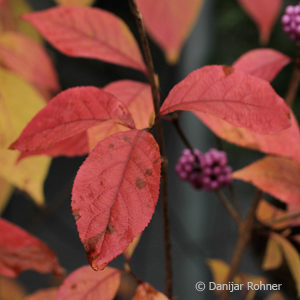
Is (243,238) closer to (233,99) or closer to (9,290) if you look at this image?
(233,99)

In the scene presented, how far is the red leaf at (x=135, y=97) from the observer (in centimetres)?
Answer: 26

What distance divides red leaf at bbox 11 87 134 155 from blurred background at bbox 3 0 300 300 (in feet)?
2.41

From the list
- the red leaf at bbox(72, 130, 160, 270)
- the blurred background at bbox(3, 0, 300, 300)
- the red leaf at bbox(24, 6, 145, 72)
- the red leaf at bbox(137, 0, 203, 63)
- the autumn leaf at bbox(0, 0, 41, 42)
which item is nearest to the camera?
the red leaf at bbox(72, 130, 160, 270)

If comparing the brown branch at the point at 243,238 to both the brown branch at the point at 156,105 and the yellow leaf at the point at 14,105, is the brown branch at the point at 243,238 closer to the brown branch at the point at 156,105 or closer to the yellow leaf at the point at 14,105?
the brown branch at the point at 156,105

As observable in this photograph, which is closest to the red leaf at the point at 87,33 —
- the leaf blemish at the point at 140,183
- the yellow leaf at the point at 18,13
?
the leaf blemish at the point at 140,183

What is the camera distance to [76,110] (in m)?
0.20

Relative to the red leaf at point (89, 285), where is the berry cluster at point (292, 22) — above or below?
above

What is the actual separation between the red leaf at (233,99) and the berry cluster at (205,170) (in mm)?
130

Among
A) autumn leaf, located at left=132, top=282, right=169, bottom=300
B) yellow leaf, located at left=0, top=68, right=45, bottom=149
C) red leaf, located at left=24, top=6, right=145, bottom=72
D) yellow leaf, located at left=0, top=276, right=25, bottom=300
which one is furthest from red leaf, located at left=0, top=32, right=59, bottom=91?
yellow leaf, located at left=0, top=276, right=25, bottom=300

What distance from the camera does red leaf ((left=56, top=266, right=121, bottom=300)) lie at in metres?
0.25

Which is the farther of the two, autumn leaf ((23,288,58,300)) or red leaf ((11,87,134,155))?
autumn leaf ((23,288,58,300))

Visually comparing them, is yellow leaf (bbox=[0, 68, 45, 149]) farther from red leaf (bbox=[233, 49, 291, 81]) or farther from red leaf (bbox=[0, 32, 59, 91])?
red leaf (bbox=[233, 49, 291, 81])

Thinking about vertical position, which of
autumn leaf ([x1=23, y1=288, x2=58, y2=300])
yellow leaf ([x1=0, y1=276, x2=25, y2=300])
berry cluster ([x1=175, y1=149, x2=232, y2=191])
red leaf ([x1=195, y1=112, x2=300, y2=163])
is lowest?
yellow leaf ([x1=0, y1=276, x2=25, y2=300])

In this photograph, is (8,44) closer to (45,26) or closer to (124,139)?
(45,26)
